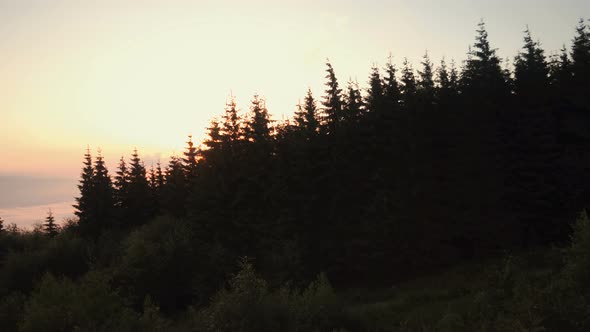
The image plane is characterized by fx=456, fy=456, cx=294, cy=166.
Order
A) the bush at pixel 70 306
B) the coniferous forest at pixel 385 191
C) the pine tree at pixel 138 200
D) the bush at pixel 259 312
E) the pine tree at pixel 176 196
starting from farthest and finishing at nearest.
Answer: the pine tree at pixel 138 200
the pine tree at pixel 176 196
the coniferous forest at pixel 385 191
the bush at pixel 70 306
the bush at pixel 259 312

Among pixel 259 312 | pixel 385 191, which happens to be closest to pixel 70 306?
pixel 259 312

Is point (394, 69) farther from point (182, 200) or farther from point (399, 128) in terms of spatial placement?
point (182, 200)

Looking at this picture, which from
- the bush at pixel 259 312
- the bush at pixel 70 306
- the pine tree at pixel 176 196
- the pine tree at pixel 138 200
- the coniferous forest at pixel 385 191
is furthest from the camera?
the pine tree at pixel 138 200

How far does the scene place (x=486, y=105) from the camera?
45.8 metres

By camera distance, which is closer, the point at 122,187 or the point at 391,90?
the point at 391,90

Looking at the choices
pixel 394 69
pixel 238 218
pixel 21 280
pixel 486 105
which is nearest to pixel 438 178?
pixel 486 105

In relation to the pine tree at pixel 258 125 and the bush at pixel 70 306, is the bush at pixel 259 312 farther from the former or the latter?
the pine tree at pixel 258 125

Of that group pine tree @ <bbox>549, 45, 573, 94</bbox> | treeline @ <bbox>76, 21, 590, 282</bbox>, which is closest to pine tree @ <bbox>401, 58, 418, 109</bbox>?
treeline @ <bbox>76, 21, 590, 282</bbox>

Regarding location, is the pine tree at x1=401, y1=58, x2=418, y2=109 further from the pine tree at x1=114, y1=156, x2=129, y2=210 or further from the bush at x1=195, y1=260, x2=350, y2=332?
the pine tree at x1=114, y1=156, x2=129, y2=210

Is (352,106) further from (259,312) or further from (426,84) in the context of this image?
(259,312)

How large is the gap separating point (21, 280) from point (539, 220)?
197ft

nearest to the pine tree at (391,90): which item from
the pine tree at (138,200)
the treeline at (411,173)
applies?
the treeline at (411,173)

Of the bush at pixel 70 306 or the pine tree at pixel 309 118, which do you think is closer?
the bush at pixel 70 306

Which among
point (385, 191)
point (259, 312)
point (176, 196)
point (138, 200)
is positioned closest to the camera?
point (259, 312)
